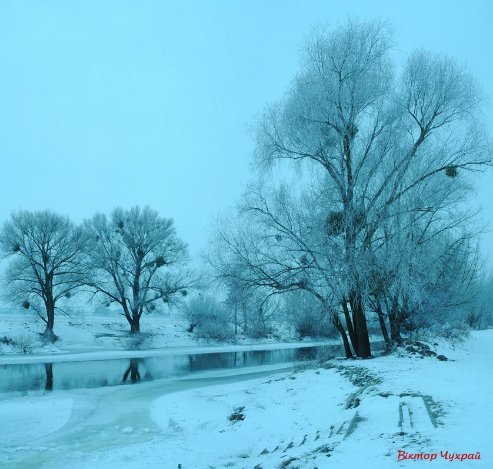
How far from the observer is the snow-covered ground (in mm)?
6320

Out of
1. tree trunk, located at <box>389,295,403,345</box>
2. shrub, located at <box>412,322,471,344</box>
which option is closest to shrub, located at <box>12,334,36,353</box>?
tree trunk, located at <box>389,295,403,345</box>

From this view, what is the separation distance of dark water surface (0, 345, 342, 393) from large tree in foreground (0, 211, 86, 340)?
32.5 feet

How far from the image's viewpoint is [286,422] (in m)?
10.4

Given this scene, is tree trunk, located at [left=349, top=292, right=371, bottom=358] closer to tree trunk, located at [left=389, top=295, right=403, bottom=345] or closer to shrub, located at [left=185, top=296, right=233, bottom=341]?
tree trunk, located at [left=389, top=295, right=403, bottom=345]

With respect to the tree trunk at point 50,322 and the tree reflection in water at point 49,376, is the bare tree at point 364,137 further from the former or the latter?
the tree trunk at point 50,322

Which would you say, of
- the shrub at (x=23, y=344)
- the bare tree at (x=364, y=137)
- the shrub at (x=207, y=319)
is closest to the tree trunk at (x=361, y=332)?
the bare tree at (x=364, y=137)

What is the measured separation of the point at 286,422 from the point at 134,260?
1257 inches

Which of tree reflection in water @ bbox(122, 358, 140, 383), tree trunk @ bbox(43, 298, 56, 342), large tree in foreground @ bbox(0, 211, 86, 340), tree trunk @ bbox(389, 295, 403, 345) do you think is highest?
large tree in foreground @ bbox(0, 211, 86, 340)

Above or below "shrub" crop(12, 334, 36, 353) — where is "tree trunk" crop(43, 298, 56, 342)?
above

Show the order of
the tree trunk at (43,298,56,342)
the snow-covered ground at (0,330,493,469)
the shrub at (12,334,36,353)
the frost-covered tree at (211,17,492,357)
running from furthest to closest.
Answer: the tree trunk at (43,298,56,342)
the shrub at (12,334,36,353)
the frost-covered tree at (211,17,492,357)
the snow-covered ground at (0,330,493,469)

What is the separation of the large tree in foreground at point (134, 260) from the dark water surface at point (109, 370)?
28.5 feet

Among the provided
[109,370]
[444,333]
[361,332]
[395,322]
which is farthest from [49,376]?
[444,333]

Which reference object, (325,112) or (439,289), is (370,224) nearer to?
(325,112)

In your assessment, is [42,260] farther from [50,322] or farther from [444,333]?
[444,333]
